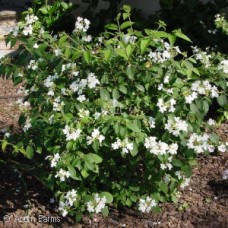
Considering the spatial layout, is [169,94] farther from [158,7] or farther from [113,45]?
[158,7]

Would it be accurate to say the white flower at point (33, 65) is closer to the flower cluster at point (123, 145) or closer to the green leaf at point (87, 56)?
the green leaf at point (87, 56)

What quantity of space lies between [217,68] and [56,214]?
134 centimetres

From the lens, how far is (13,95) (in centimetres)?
502

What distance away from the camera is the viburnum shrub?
2.49 m

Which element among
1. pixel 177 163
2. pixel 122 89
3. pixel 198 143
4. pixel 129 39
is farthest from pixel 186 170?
pixel 129 39

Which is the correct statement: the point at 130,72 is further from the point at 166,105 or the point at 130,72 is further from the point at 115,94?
the point at 166,105

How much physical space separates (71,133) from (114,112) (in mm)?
259

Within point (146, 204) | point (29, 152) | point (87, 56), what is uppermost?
point (87, 56)

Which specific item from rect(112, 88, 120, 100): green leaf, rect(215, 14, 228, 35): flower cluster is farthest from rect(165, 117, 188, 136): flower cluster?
rect(215, 14, 228, 35): flower cluster

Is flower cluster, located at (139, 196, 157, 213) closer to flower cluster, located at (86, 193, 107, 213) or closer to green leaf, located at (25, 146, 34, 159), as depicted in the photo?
flower cluster, located at (86, 193, 107, 213)

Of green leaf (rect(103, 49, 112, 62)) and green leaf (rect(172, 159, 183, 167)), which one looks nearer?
green leaf (rect(103, 49, 112, 62))

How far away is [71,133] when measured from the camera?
2.43 m

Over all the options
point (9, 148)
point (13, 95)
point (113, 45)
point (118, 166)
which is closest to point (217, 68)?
point (113, 45)

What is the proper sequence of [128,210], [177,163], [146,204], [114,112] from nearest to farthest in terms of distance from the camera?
1. [114,112]
2. [177,163]
3. [146,204]
4. [128,210]
